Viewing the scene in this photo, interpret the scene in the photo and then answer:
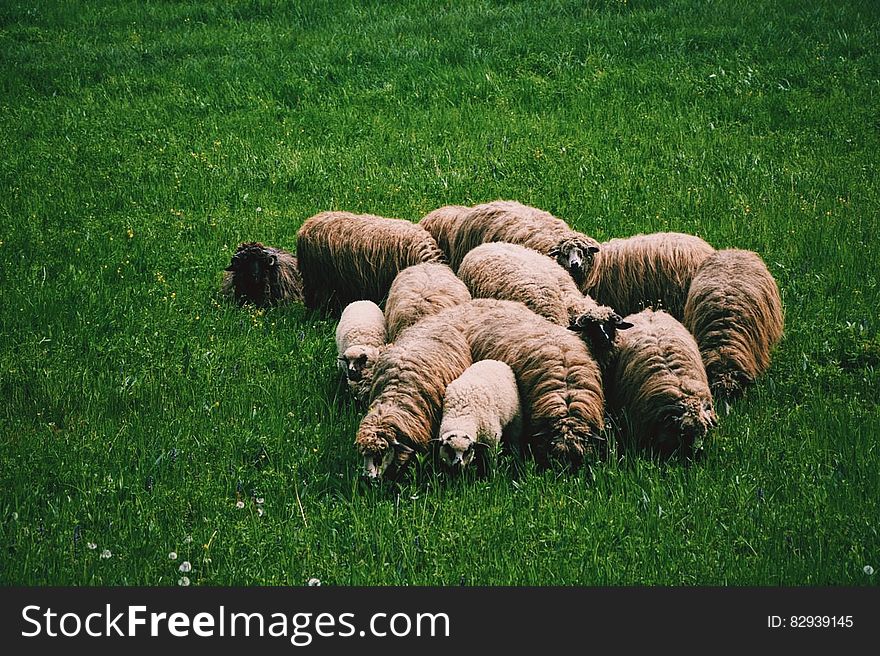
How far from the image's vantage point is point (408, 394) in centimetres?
581

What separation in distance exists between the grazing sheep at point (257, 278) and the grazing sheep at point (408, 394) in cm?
268

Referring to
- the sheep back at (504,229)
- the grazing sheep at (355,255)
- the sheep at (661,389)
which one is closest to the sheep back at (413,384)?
the sheep at (661,389)

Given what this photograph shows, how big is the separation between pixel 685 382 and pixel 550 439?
970 mm

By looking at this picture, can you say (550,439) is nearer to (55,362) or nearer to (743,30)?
(55,362)

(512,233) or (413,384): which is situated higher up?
(512,233)

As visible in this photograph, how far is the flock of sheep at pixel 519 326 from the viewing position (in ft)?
18.7

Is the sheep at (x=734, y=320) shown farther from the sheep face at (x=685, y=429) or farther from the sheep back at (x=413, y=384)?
the sheep back at (x=413, y=384)

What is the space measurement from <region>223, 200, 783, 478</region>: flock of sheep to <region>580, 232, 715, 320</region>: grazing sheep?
1 centimetres

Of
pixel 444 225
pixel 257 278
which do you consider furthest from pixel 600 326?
pixel 257 278

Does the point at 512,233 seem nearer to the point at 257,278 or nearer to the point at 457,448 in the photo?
the point at 257,278

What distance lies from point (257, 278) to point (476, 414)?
3.85 m

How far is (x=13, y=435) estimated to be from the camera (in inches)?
247

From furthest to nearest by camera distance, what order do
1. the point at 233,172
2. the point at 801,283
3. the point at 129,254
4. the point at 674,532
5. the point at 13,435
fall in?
the point at 233,172 → the point at 129,254 → the point at 801,283 → the point at 13,435 → the point at 674,532

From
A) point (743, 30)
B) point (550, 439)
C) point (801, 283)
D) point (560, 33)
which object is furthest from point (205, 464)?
point (743, 30)
